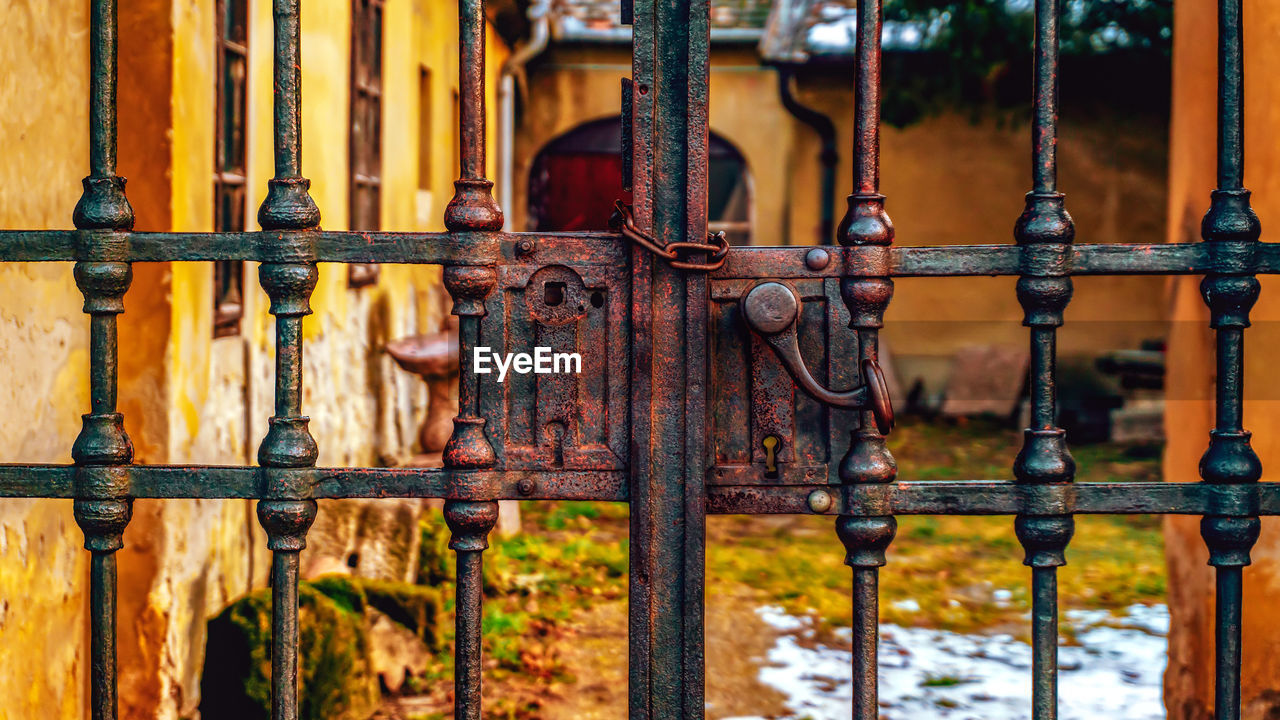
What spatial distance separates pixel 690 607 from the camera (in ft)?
5.09

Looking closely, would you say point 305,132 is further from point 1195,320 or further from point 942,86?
point 942,86

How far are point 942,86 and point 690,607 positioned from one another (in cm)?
936

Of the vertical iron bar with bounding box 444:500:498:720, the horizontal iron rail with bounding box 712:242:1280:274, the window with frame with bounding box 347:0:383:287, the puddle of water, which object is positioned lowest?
the puddle of water

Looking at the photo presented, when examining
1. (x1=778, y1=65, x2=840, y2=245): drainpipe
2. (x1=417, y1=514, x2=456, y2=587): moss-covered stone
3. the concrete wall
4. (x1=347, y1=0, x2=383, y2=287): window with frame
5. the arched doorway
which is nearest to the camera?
(x1=417, y1=514, x2=456, y2=587): moss-covered stone

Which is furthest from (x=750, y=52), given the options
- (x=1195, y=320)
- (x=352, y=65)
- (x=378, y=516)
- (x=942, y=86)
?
(x=1195, y=320)

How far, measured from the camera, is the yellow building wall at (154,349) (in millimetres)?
2348

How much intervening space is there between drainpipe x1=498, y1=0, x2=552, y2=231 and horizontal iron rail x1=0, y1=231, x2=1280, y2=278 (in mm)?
8744

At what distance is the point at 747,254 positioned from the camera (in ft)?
5.06

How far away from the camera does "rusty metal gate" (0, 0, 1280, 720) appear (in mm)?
1530

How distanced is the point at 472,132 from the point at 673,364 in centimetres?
39

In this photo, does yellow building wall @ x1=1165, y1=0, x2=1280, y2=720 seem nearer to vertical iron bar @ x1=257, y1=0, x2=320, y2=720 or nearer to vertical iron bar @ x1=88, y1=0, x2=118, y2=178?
vertical iron bar @ x1=257, y1=0, x2=320, y2=720

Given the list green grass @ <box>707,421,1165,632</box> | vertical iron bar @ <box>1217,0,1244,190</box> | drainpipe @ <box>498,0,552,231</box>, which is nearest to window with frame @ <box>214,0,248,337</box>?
green grass @ <box>707,421,1165,632</box>

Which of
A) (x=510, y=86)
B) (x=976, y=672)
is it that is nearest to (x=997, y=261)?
(x=976, y=672)

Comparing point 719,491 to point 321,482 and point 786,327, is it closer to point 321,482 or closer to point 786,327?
point 786,327
